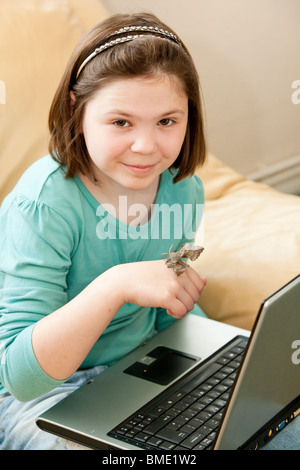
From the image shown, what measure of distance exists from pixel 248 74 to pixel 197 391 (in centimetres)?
155

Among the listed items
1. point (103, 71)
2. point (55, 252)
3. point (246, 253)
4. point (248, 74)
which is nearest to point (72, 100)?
point (103, 71)

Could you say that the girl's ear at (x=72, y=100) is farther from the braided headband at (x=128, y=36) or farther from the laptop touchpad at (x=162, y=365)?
the laptop touchpad at (x=162, y=365)

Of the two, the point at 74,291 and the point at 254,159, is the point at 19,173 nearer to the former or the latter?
the point at 74,291

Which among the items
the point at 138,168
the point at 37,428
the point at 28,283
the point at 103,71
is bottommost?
the point at 37,428

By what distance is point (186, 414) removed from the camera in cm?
76

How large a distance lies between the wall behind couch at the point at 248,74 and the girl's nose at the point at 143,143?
1088 millimetres

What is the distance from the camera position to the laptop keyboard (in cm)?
71

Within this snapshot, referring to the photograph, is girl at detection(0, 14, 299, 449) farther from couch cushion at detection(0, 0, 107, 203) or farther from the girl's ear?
couch cushion at detection(0, 0, 107, 203)

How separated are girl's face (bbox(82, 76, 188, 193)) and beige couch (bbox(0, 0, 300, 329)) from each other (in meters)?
0.37

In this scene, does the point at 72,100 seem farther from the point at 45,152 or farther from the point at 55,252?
the point at 45,152

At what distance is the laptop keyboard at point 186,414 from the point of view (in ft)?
2.32

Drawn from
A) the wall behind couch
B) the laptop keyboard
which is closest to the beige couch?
the laptop keyboard

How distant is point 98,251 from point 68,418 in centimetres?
25

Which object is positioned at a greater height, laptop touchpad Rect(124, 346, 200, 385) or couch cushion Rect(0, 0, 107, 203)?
couch cushion Rect(0, 0, 107, 203)
